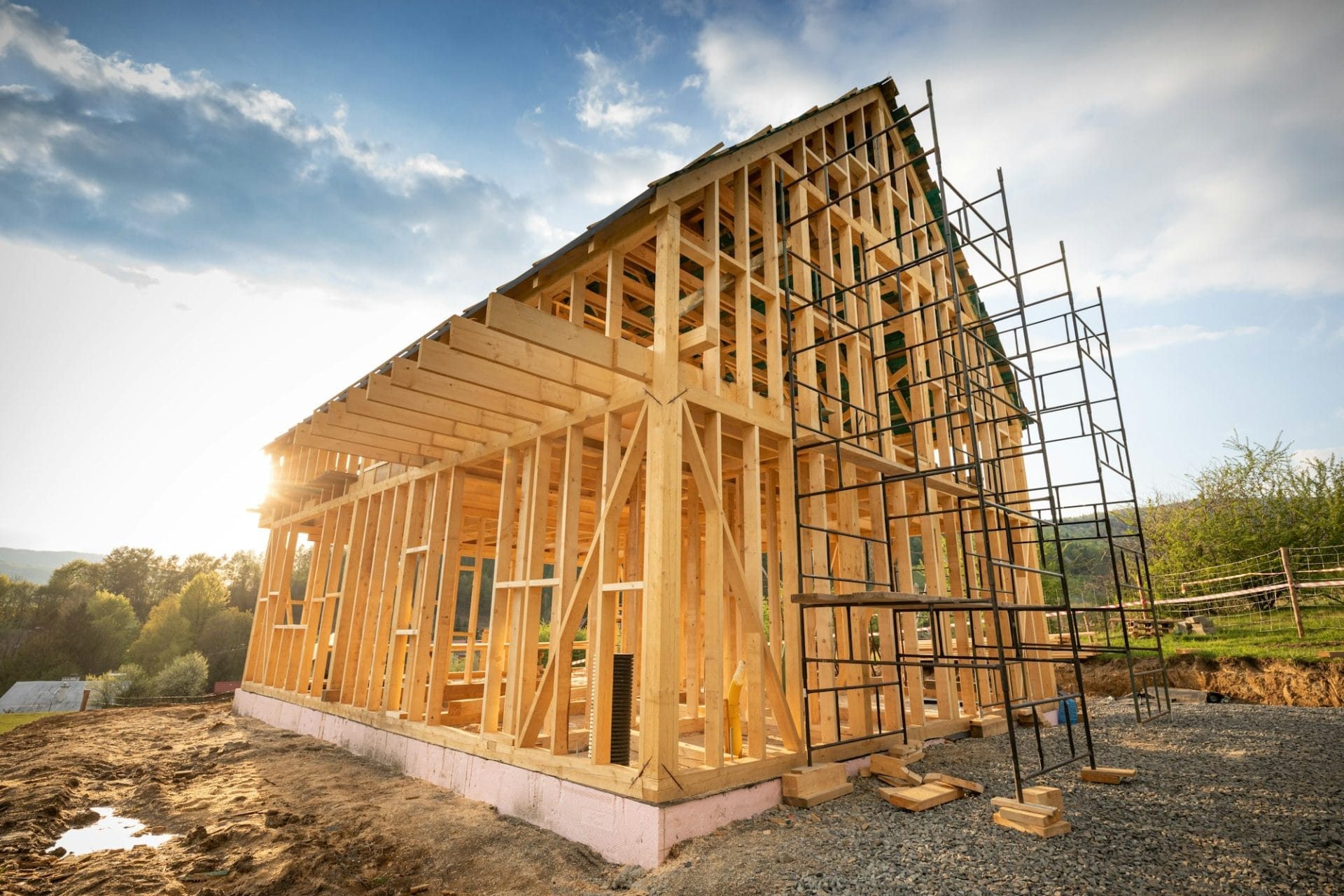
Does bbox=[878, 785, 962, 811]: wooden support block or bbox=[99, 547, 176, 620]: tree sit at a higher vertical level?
bbox=[99, 547, 176, 620]: tree

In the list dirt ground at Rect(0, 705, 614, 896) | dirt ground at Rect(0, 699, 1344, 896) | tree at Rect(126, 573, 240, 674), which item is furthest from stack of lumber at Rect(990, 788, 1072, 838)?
tree at Rect(126, 573, 240, 674)

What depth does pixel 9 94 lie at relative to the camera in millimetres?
27125

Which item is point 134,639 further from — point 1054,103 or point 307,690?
point 1054,103

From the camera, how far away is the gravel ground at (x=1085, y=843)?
3.63 meters

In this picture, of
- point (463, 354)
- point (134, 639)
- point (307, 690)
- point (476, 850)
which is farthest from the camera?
point (134, 639)

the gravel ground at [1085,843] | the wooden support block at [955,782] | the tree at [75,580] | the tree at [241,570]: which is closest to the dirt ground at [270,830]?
the gravel ground at [1085,843]

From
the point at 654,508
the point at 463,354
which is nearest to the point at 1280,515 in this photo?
the point at 654,508

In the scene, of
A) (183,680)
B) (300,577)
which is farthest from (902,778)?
(300,577)

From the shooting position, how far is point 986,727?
8492 millimetres

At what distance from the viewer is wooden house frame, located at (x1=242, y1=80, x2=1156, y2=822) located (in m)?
5.38

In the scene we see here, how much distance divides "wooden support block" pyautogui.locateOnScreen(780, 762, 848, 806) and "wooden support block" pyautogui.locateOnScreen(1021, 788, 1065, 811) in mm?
1670

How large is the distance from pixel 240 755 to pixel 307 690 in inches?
92.6

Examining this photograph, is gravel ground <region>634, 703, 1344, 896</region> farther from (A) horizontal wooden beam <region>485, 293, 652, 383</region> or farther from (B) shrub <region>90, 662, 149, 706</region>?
(B) shrub <region>90, 662, 149, 706</region>

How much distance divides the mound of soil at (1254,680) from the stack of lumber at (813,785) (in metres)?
11.5
